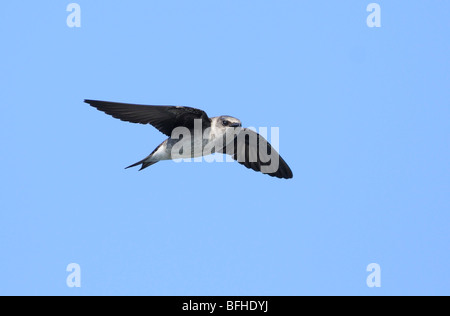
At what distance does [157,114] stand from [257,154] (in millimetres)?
2283

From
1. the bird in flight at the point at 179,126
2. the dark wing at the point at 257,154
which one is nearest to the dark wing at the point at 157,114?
the bird in flight at the point at 179,126

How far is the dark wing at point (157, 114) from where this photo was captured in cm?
905

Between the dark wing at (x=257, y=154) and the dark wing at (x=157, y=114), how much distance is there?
4.42 ft

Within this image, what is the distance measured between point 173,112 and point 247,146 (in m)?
1.98

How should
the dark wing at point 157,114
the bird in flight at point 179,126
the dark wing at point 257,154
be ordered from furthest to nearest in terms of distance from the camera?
the dark wing at point 257,154 → the bird in flight at point 179,126 → the dark wing at point 157,114

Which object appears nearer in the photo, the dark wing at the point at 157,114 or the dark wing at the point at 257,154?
the dark wing at the point at 157,114

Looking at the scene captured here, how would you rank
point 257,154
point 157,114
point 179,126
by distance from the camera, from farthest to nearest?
point 257,154, point 179,126, point 157,114

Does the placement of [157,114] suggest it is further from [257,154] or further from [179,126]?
[257,154]

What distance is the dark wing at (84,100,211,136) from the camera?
9047 mm

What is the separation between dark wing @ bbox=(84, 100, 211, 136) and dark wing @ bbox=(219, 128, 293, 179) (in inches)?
53.0

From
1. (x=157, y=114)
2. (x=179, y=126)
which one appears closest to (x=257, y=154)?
(x=179, y=126)

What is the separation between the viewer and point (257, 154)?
36.3ft

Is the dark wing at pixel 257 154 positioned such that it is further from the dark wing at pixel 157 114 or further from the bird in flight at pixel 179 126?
the dark wing at pixel 157 114
